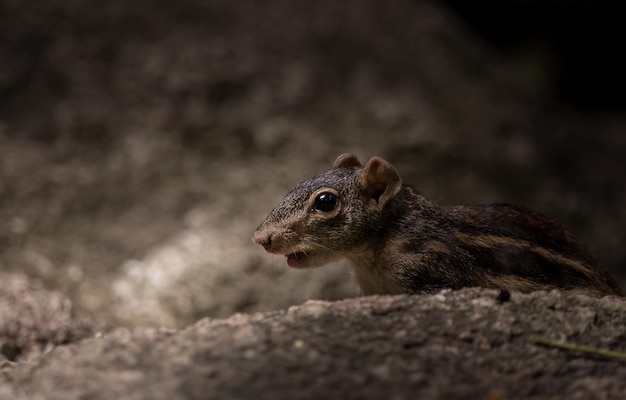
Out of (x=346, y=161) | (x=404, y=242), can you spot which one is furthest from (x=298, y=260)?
(x=346, y=161)

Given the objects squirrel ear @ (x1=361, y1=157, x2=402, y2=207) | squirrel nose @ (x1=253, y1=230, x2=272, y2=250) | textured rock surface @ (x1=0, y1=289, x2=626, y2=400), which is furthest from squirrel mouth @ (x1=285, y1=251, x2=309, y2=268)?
textured rock surface @ (x1=0, y1=289, x2=626, y2=400)

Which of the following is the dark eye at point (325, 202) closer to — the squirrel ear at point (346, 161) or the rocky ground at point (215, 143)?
the squirrel ear at point (346, 161)

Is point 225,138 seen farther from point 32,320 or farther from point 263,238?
point 263,238

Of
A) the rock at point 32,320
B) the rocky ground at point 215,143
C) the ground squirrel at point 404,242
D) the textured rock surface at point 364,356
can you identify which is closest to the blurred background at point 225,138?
the rocky ground at point 215,143

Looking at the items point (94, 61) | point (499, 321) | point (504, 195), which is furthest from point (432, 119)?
point (499, 321)

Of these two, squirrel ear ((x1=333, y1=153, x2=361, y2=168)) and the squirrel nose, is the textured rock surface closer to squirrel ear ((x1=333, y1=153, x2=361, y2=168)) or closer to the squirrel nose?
the squirrel nose

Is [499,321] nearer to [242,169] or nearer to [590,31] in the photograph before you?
[242,169]
